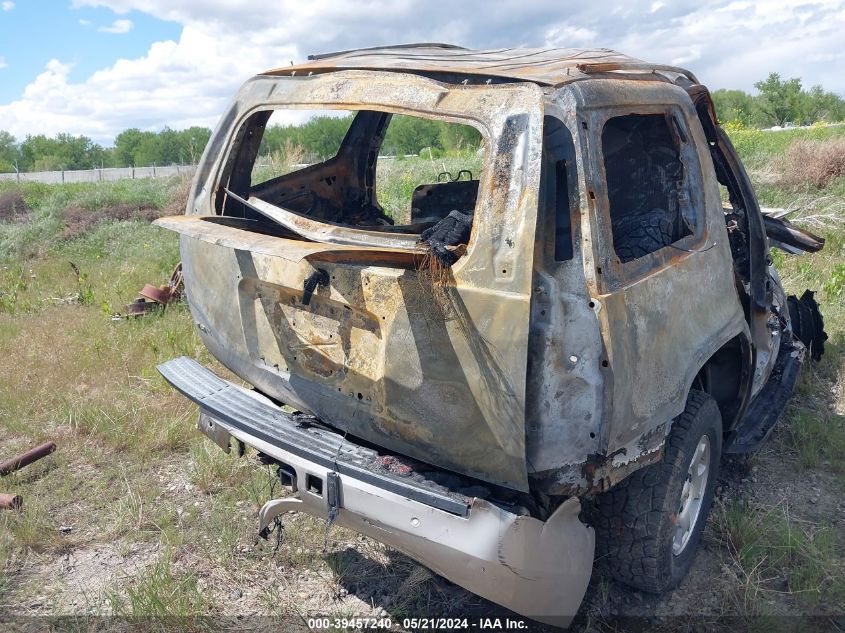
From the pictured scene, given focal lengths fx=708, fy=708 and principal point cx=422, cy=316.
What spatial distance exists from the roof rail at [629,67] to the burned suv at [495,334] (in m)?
0.02

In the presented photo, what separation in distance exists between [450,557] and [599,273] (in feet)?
3.29

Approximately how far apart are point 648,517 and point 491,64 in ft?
6.15

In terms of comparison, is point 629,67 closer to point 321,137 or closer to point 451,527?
point 451,527

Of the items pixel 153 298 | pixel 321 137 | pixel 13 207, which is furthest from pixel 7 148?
pixel 153 298

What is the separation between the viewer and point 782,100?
44094 millimetres

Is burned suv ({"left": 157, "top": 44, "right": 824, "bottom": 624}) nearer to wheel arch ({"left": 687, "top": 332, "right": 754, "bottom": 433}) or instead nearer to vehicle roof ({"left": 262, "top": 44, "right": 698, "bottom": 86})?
vehicle roof ({"left": 262, "top": 44, "right": 698, "bottom": 86})

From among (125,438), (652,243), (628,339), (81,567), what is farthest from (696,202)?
(125,438)

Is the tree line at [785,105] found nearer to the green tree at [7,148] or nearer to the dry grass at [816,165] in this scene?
the dry grass at [816,165]

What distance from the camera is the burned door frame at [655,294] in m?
2.27

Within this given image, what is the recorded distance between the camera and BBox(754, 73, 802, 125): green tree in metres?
43.7

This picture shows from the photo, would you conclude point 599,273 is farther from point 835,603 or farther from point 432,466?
point 835,603

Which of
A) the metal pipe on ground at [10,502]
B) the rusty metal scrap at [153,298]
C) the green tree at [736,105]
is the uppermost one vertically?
the green tree at [736,105]

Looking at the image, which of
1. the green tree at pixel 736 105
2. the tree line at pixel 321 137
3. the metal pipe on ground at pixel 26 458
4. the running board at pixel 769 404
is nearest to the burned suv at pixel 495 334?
the running board at pixel 769 404

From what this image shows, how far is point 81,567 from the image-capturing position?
10.7 ft
